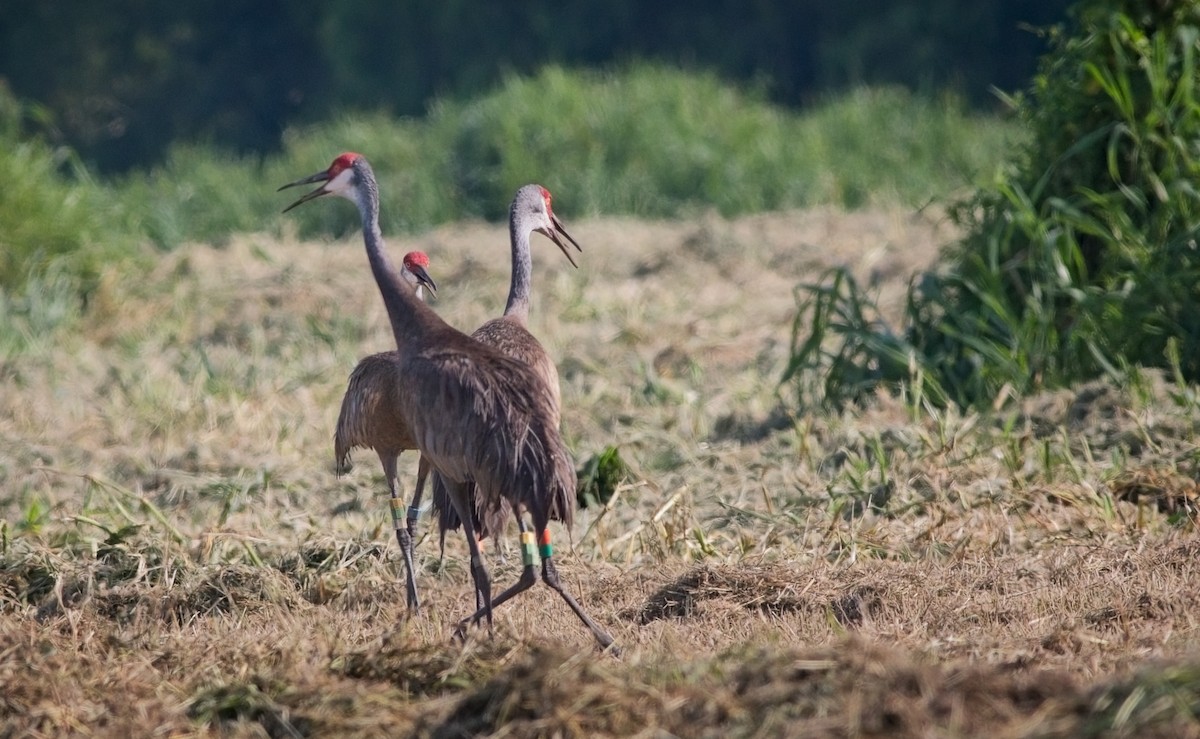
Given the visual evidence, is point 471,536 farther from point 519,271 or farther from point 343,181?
point 519,271

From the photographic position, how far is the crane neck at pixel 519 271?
22.3ft

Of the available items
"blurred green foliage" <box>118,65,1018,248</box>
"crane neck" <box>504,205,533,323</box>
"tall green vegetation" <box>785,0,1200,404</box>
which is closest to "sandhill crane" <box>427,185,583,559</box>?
"crane neck" <box>504,205,533,323</box>

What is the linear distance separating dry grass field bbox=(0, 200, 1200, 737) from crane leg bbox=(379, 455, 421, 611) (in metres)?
0.11

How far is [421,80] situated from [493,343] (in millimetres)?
23861

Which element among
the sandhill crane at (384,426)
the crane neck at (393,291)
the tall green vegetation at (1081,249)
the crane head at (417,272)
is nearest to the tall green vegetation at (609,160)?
the tall green vegetation at (1081,249)

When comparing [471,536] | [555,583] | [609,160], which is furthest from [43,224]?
[555,583]

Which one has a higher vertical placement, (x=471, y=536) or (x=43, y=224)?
(x=471, y=536)

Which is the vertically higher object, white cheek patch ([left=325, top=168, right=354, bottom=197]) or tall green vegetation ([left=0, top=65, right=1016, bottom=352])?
white cheek patch ([left=325, top=168, right=354, bottom=197])

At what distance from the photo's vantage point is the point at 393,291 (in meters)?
5.86

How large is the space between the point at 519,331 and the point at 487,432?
1.05 m

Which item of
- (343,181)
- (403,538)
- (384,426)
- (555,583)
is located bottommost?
(403,538)

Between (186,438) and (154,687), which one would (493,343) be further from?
(186,438)

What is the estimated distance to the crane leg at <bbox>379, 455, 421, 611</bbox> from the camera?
6.04 meters

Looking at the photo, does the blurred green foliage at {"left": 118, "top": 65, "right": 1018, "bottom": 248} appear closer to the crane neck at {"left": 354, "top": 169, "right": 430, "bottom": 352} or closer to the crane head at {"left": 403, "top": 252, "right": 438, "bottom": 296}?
the crane head at {"left": 403, "top": 252, "right": 438, "bottom": 296}
